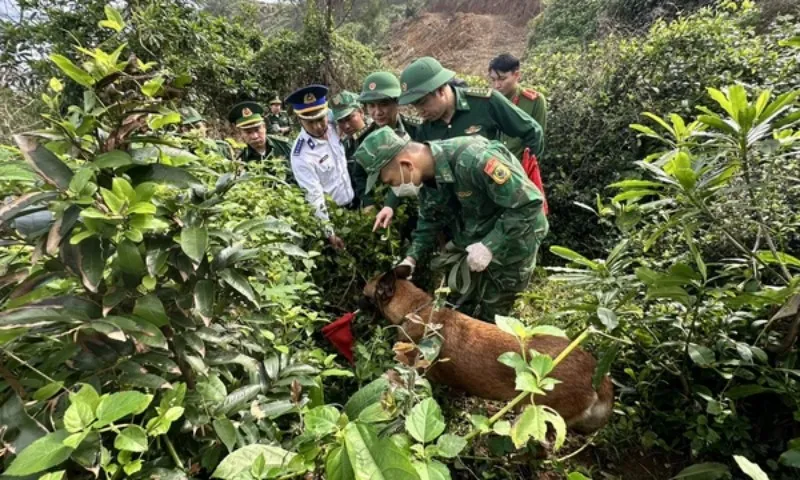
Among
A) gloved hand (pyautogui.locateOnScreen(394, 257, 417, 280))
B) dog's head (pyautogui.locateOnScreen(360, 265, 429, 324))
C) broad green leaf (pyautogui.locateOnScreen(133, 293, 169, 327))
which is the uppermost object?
broad green leaf (pyautogui.locateOnScreen(133, 293, 169, 327))

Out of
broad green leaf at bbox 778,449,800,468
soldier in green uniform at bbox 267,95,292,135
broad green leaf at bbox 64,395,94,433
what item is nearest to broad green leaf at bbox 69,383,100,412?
broad green leaf at bbox 64,395,94,433

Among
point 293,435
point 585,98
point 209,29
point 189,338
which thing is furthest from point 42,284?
point 209,29

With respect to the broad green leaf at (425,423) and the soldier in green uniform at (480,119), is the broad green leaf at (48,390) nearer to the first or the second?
the broad green leaf at (425,423)

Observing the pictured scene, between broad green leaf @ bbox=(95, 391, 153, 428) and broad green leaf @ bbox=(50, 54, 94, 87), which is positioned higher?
broad green leaf @ bbox=(50, 54, 94, 87)

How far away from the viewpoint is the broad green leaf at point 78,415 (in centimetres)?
92

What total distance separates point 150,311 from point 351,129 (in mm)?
3451

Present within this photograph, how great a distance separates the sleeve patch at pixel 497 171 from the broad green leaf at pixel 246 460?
6.28ft

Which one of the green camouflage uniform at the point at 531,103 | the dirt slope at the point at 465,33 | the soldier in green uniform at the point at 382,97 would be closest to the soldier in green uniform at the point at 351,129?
the soldier in green uniform at the point at 382,97

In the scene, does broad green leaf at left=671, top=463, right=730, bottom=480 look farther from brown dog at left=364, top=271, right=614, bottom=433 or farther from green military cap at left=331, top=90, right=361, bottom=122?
green military cap at left=331, top=90, right=361, bottom=122

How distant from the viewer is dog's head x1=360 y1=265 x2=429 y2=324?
2.83m

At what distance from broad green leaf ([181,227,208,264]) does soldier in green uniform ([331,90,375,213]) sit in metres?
2.93

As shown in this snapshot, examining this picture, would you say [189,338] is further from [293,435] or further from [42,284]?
[293,435]

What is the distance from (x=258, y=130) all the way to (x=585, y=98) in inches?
169

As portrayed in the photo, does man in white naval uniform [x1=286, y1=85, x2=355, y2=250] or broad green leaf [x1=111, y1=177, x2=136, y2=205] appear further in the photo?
man in white naval uniform [x1=286, y1=85, x2=355, y2=250]
